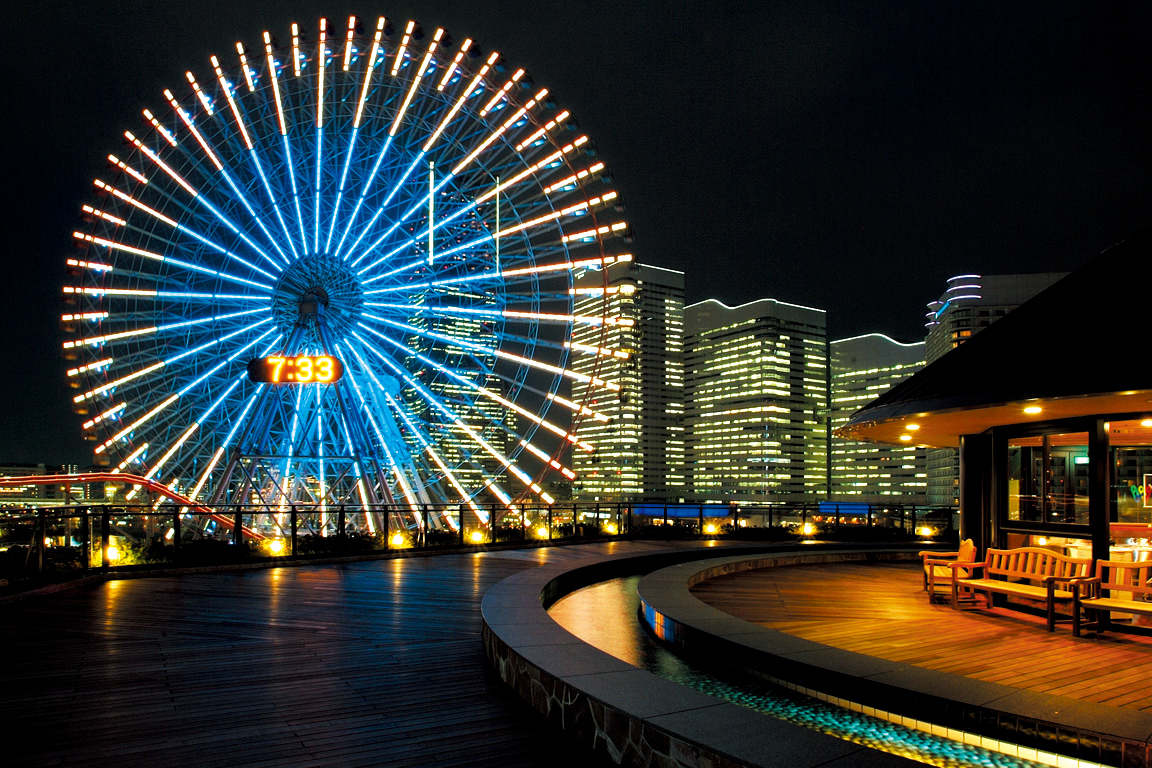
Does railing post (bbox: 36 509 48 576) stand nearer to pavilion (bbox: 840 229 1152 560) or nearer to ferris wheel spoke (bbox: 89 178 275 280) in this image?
pavilion (bbox: 840 229 1152 560)

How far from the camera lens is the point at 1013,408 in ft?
27.9

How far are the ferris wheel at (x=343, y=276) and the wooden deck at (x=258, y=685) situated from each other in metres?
13.9

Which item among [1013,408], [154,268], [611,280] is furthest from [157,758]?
[154,268]

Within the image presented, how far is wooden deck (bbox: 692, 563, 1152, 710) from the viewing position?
6340mm

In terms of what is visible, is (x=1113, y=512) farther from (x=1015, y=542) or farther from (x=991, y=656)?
(x=991, y=656)

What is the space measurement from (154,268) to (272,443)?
629 centimetres

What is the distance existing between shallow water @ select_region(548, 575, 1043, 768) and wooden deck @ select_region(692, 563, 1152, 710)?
42.3 inches

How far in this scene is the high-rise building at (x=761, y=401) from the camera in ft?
612

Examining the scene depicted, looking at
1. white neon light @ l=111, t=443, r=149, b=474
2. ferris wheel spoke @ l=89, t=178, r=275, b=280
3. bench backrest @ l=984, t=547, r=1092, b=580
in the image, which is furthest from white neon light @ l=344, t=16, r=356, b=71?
bench backrest @ l=984, t=547, r=1092, b=580

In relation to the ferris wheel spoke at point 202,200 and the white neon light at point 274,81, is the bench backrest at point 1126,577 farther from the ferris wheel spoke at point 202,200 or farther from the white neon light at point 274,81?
the white neon light at point 274,81

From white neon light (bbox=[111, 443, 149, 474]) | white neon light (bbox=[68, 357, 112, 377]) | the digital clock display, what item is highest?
white neon light (bbox=[68, 357, 112, 377])

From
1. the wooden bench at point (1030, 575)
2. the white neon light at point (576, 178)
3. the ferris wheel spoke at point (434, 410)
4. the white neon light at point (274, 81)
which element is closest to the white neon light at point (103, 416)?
the ferris wheel spoke at point (434, 410)

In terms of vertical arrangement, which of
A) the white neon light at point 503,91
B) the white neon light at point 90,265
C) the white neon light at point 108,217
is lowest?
the white neon light at point 90,265

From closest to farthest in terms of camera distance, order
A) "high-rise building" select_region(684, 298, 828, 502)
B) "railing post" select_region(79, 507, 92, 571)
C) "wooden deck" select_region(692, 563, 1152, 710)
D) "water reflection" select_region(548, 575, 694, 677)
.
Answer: "wooden deck" select_region(692, 563, 1152, 710)
"water reflection" select_region(548, 575, 694, 677)
"railing post" select_region(79, 507, 92, 571)
"high-rise building" select_region(684, 298, 828, 502)
